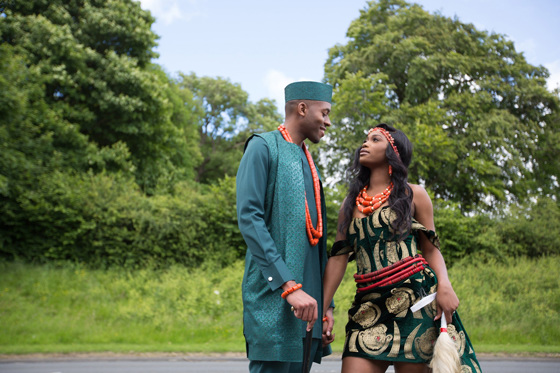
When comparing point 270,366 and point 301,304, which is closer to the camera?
point 301,304

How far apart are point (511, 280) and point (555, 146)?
36.1 ft

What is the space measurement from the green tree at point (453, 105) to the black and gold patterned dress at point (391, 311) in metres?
18.1

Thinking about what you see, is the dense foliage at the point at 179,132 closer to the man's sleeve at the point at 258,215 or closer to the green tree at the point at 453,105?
the green tree at the point at 453,105

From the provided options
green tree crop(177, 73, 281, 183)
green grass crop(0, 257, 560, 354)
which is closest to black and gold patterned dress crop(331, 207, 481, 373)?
green grass crop(0, 257, 560, 354)

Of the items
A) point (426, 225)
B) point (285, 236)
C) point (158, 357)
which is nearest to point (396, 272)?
point (426, 225)

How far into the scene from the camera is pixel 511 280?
1518cm

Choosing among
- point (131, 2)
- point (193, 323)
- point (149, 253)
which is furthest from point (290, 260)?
point (131, 2)

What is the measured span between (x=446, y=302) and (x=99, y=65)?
21.4 meters

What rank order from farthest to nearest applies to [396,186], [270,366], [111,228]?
[111,228]
[396,186]
[270,366]

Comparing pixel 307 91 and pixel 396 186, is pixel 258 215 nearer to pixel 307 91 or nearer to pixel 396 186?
pixel 307 91

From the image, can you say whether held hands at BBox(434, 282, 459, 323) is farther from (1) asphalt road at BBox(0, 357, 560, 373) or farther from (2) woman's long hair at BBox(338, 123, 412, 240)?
(1) asphalt road at BBox(0, 357, 560, 373)

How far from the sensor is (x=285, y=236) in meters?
2.90

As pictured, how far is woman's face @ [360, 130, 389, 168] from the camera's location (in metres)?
3.51

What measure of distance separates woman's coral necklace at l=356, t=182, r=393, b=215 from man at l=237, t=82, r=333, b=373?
1.03 ft
